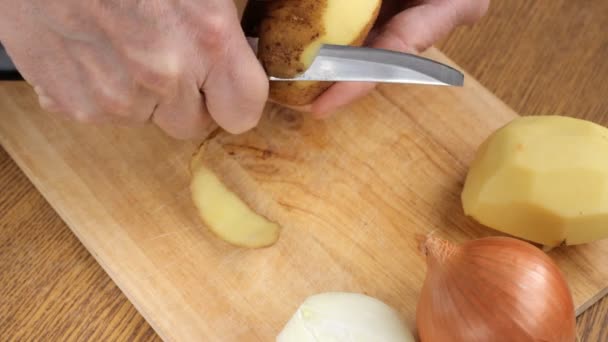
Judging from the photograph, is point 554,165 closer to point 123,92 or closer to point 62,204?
point 123,92

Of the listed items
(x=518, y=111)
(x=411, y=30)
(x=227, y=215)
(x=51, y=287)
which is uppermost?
(x=411, y=30)

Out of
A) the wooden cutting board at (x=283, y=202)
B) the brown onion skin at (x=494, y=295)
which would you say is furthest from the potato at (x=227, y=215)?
the brown onion skin at (x=494, y=295)

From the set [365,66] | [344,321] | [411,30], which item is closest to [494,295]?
[344,321]

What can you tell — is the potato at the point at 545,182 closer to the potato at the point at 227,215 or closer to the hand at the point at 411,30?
the hand at the point at 411,30

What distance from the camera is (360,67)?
3.38ft

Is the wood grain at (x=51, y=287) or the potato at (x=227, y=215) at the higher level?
the potato at (x=227, y=215)

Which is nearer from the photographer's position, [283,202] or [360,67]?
[360,67]

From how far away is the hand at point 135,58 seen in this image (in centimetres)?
86

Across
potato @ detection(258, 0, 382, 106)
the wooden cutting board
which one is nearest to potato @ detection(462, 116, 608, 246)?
the wooden cutting board

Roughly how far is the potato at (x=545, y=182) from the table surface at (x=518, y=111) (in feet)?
0.57

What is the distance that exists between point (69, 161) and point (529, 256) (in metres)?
0.74

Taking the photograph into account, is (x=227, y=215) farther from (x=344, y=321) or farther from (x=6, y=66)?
(x=6, y=66)

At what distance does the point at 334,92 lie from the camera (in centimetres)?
111

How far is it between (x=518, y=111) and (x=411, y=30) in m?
0.30
